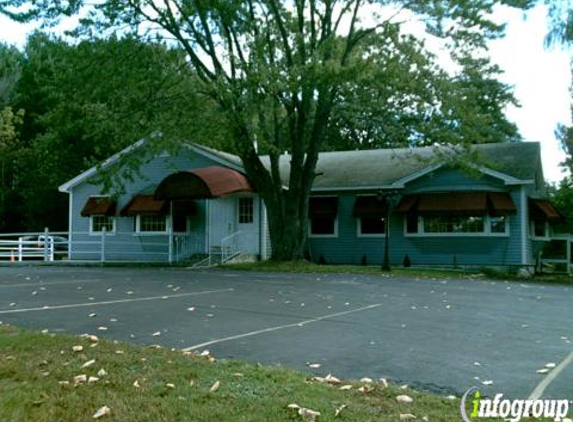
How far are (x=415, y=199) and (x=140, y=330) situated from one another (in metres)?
16.5

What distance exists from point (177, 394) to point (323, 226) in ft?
66.9

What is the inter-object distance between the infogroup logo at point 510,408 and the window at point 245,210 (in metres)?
19.5

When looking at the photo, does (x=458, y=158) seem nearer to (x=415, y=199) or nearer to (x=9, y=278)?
(x=415, y=199)

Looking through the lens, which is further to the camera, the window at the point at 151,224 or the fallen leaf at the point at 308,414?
the window at the point at 151,224

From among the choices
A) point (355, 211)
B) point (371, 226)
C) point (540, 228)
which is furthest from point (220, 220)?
point (540, 228)

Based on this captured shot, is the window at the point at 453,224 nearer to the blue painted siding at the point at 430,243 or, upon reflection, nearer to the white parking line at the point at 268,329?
the blue painted siding at the point at 430,243

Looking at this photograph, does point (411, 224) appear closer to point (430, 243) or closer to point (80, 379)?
point (430, 243)

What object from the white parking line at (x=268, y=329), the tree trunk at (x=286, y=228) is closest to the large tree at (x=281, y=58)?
the tree trunk at (x=286, y=228)

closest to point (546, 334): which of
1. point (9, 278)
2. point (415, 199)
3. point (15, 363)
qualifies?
point (15, 363)

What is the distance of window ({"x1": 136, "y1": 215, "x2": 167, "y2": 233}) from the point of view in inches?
1006

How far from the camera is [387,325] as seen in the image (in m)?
8.35

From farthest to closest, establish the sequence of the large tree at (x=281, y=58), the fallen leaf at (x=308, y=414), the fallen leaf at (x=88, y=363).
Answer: the large tree at (x=281, y=58) → the fallen leaf at (x=88, y=363) → the fallen leaf at (x=308, y=414)

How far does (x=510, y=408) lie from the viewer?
175 inches

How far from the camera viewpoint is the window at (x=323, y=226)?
80.8 ft
